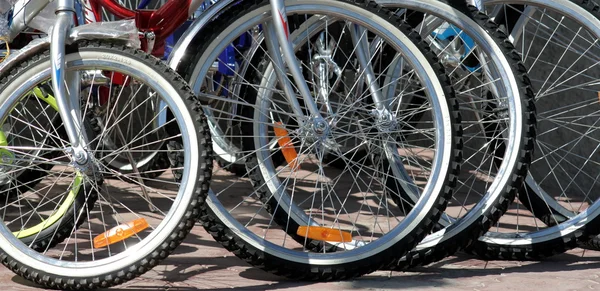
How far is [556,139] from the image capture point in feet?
20.5

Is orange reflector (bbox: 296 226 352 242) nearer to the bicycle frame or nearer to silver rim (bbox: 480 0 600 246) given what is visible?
the bicycle frame

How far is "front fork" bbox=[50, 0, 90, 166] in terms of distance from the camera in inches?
160

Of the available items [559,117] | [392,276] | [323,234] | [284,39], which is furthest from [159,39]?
[559,117]

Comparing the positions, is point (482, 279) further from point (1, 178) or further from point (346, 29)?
point (1, 178)

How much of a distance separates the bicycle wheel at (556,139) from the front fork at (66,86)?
1790 millimetres

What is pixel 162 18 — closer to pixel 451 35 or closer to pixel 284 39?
pixel 284 39

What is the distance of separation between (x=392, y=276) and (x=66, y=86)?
1482 mm

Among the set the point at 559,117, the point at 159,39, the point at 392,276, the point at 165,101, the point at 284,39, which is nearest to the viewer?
the point at 165,101

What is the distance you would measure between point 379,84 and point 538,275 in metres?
1.08

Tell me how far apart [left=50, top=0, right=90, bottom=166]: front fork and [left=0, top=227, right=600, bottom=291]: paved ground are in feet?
1.91

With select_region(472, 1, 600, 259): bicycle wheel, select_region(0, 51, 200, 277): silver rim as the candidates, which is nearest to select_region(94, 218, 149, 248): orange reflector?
select_region(0, 51, 200, 277): silver rim

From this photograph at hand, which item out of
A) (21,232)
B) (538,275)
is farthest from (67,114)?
(538,275)

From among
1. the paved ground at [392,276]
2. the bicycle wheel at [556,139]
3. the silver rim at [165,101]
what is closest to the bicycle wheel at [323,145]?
the paved ground at [392,276]

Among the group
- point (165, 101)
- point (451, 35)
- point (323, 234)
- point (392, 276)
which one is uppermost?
point (451, 35)
